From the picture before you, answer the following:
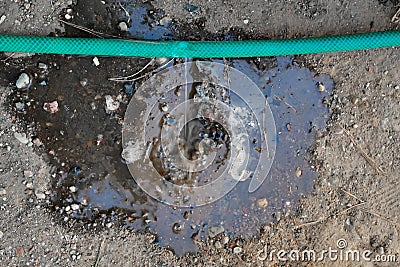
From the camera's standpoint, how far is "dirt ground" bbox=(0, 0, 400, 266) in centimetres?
223

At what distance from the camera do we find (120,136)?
230cm

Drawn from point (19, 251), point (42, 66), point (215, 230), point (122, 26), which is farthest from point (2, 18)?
point (215, 230)

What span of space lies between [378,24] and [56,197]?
1934mm

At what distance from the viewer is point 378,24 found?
2.32 m

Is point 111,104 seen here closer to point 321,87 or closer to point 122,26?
point 122,26

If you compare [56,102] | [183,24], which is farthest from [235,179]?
[56,102]

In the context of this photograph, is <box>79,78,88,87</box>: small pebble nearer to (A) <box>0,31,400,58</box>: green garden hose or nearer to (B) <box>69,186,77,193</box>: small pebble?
(A) <box>0,31,400,58</box>: green garden hose

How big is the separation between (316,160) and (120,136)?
1.07m

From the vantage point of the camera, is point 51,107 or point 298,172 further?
point 298,172

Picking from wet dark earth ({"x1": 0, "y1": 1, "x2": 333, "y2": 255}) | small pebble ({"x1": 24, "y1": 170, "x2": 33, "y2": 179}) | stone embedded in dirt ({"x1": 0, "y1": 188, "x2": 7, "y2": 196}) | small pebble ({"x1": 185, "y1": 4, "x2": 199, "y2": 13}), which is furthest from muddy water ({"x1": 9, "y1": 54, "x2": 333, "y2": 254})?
small pebble ({"x1": 185, "y1": 4, "x2": 199, "y2": 13})

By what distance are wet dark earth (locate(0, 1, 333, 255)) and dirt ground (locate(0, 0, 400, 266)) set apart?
5cm

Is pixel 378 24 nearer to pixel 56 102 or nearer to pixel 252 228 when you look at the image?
pixel 252 228

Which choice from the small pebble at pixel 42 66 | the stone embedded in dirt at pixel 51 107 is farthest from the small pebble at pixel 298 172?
the small pebble at pixel 42 66

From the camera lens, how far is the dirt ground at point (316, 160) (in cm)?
223
